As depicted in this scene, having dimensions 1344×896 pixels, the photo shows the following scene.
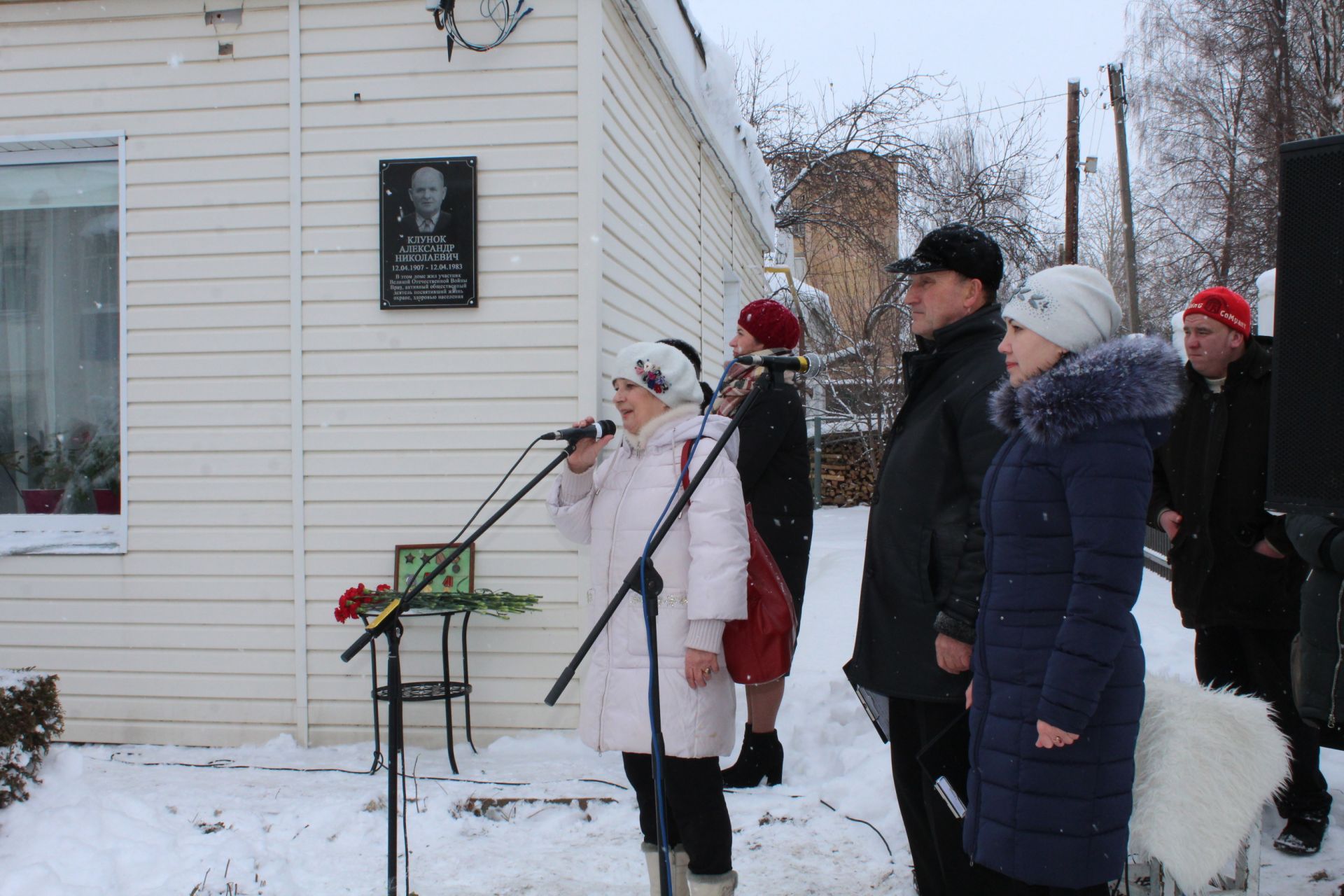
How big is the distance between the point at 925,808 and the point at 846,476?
49.8 feet

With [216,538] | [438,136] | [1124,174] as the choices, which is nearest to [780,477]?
[438,136]

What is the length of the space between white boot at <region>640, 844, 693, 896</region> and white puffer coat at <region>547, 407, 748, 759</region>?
0.35m

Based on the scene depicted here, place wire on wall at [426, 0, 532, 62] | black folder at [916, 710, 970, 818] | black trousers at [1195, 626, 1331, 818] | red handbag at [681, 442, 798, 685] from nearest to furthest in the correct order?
black folder at [916, 710, 970, 818]
red handbag at [681, 442, 798, 685]
black trousers at [1195, 626, 1331, 818]
wire on wall at [426, 0, 532, 62]

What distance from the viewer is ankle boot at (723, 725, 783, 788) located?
3.89 metres

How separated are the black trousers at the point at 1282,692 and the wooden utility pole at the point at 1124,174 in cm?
1775

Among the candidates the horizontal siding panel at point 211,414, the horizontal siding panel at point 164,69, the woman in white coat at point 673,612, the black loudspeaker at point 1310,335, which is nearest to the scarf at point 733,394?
the woman in white coat at point 673,612

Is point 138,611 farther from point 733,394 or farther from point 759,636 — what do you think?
point 759,636

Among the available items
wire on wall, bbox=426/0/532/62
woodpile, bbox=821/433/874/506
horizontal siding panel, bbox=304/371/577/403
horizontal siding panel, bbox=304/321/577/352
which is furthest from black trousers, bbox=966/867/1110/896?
woodpile, bbox=821/433/874/506

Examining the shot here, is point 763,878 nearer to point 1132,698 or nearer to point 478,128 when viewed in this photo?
point 1132,698

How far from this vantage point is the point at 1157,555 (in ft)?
30.5

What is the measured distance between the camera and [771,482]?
12.6 feet

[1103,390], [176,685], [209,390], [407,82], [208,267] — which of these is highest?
[407,82]

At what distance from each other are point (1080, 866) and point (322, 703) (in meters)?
3.56

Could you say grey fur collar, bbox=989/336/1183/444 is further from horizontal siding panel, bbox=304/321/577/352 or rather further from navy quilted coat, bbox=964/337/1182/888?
horizontal siding panel, bbox=304/321/577/352
